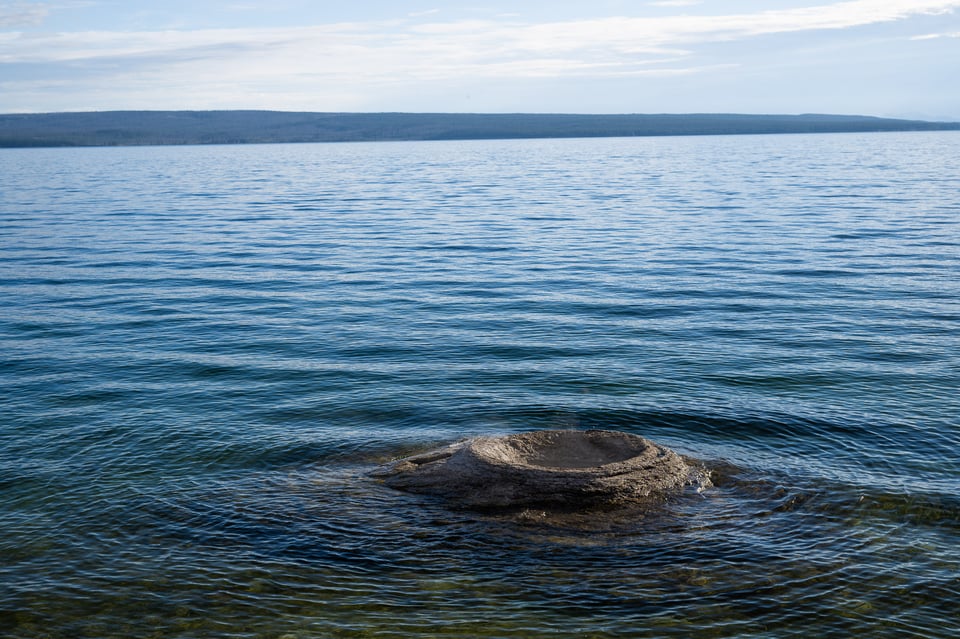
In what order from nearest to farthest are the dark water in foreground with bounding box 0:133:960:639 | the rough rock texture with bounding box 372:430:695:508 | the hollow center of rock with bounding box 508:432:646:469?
the dark water in foreground with bounding box 0:133:960:639
the rough rock texture with bounding box 372:430:695:508
the hollow center of rock with bounding box 508:432:646:469

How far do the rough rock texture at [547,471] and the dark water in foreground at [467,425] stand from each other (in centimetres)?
46

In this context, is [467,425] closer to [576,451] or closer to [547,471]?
[576,451]

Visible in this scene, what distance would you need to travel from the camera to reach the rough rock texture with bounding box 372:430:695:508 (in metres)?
12.1

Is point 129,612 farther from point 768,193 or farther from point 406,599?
point 768,193

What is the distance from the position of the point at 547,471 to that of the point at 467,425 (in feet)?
14.2

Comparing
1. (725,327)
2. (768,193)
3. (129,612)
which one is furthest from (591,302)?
(768,193)

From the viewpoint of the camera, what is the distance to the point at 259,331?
24031 millimetres

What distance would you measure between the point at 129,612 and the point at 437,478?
438 cm

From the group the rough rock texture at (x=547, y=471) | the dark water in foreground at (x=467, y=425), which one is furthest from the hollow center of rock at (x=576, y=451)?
the dark water in foreground at (x=467, y=425)

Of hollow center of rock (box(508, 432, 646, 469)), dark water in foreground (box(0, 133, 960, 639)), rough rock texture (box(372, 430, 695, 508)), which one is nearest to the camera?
dark water in foreground (box(0, 133, 960, 639))

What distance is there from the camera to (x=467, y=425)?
16.3 metres

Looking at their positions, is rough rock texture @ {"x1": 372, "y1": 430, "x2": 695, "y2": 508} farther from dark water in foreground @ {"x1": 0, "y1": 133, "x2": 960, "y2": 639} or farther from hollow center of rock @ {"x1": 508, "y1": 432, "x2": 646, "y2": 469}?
dark water in foreground @ {"x1": 0, "y1": 133, "x2": 960, "y2": 639}

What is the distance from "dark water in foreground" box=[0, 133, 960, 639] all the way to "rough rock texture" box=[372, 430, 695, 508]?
46 centimetres

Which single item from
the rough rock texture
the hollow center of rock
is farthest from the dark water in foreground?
the hollow center of rock
